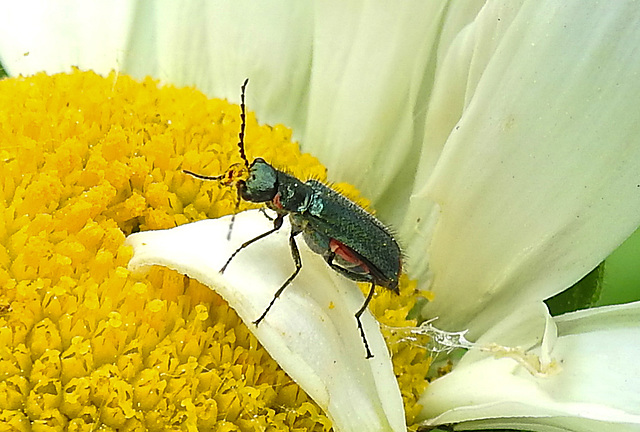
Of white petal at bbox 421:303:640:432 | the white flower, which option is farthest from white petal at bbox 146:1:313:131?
white petal at bbox 421:303:640:432

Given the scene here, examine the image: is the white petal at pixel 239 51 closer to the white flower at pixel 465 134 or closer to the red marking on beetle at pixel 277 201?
the white flower at pixel 465 134

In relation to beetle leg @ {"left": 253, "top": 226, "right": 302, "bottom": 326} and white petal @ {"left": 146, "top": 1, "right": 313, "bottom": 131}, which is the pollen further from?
white petal @ {"left": 146, "top": 1, "right": 313, "bottom": 131}

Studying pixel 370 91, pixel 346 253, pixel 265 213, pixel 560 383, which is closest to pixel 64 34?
pixel 370 91

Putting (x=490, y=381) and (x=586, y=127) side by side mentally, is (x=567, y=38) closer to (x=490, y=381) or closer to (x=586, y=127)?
(x=586, y=127)

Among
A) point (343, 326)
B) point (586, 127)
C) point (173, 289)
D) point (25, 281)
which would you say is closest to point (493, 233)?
point (586, 127)

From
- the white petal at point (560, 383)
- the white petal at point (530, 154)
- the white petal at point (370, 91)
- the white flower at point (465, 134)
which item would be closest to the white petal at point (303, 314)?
the white flower at point (465, 134)

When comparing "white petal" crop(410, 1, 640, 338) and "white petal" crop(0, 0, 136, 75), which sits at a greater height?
"white petal" crop(0, 0, 136, 75)
